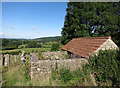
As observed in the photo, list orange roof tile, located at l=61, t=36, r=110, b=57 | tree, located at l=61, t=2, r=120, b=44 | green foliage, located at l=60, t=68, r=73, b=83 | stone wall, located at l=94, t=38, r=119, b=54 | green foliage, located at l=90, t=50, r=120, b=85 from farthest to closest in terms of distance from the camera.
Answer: tree, located at l=61, t=2, r=120, b=44, orange roof tile, located at l=61, t=36, r=110, b=57, stone wall, located at l=94, t=38, r=119, b=54, green foliage, located at l=60, t=68, r=73, b=83, green foliage, located at l=90, t=50, r=120, b=85

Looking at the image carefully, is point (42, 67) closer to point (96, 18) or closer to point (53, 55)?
point (53, 55)

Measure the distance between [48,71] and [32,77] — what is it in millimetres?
1077

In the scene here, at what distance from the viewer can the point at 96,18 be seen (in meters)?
16.2

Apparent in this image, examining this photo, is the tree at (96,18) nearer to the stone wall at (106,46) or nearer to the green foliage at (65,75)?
the stone wall at (106,46)

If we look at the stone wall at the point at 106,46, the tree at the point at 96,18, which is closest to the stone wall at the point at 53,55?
the stone wall at the point at 106,46

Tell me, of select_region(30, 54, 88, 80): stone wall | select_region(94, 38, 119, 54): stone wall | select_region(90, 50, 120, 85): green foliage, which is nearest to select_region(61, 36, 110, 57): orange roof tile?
select_region(94, 38, 119, 54): stone wall

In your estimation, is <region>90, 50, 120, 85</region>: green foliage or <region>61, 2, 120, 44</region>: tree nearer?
<region>90, 50, 120, 85</region>: green foliage

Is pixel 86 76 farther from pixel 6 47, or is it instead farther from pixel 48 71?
pixel 6 47

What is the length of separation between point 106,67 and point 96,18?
13.3m

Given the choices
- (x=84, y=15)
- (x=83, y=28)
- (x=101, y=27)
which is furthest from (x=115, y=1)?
(x=83, y=28)

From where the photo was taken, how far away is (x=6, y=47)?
28.6m

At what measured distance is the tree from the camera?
52.8 ft

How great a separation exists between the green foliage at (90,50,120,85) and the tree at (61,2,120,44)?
33.6ft

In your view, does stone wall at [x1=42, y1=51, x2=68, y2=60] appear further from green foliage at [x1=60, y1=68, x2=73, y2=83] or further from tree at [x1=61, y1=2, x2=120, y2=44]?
tree at [x1=61, y1=2, x2=120, y2=44]
